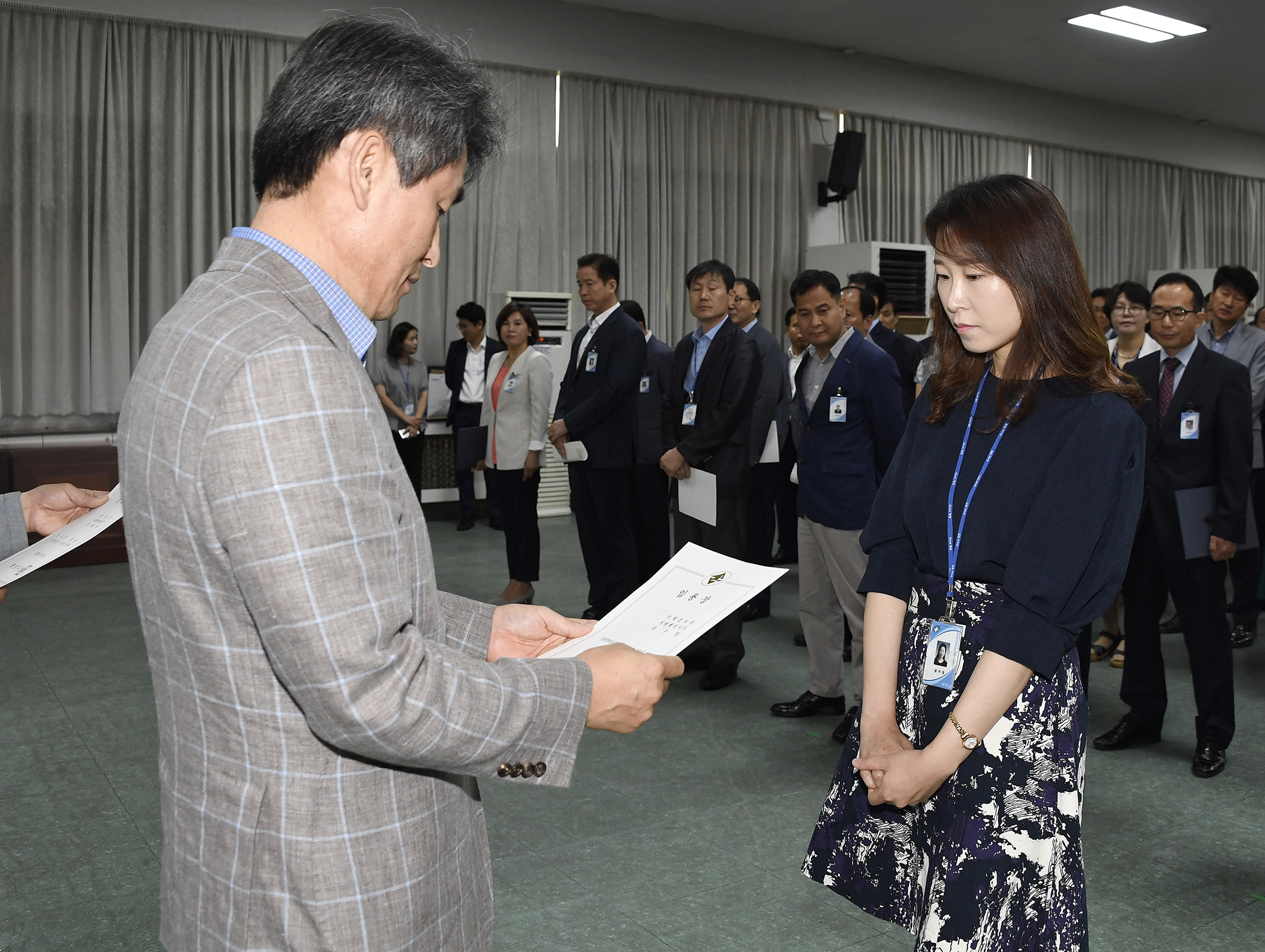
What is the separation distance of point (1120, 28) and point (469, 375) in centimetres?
610

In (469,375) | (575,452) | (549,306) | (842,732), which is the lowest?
(842,732)

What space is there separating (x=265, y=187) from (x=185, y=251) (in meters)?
6.87

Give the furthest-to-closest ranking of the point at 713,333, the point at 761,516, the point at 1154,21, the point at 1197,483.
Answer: the point at 1154,21 → the point at 761,516 → the point at 713,333 → the point at 1197,483

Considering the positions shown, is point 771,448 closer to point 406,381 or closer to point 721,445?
point 721,445

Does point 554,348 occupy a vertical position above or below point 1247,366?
above

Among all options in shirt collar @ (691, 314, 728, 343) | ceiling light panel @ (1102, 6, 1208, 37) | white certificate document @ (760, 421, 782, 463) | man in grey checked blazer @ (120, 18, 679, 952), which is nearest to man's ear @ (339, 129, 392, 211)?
man in grey checked blazer @ (120, 18, 679, 952)

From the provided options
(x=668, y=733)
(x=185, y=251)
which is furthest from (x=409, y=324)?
(x=668, y=733)

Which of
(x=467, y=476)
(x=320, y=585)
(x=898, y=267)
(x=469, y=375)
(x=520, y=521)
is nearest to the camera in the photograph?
(x=320, y=585)

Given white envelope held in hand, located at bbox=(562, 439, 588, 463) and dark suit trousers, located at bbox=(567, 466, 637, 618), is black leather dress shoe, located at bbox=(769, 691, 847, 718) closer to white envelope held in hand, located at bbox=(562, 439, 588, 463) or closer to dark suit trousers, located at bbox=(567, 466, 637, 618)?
dark suit trousers, located at bbox=(567, 466, 637, 618)

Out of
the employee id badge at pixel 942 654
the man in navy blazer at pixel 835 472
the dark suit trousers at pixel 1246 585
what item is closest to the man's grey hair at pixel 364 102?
the employee id badge at pixel 942 654

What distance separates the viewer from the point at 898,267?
9609 mm

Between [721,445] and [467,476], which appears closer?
[721,445]

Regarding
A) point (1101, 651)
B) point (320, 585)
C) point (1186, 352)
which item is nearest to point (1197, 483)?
point (1186, 352)

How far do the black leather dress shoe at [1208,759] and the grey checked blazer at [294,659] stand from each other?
2.98 m
